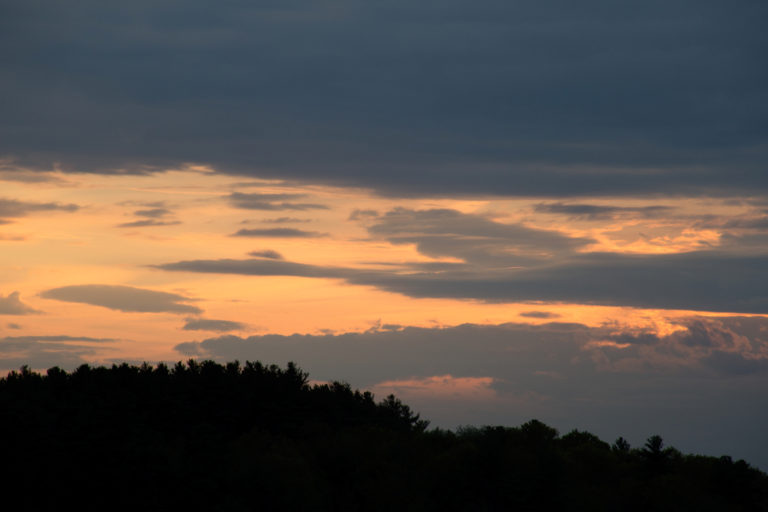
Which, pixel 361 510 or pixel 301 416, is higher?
pixel 301 416

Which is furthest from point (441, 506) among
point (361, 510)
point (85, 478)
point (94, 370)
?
point (94, 370)

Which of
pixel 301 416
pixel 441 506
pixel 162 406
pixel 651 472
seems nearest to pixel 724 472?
pixel 651 472

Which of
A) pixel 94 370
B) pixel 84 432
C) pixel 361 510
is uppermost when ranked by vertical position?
pixel 94 370

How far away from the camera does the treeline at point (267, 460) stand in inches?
3716

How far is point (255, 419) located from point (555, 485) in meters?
41.2

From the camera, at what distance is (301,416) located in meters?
128

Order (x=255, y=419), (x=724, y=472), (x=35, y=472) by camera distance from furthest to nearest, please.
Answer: (x=255, y=419)
(x=724, y=472)
(x=35, y=472)

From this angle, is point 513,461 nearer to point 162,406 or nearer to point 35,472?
point 162,406

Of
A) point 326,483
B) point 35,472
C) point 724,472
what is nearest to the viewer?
point 35,472

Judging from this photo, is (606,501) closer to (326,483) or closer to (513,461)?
(513,461)

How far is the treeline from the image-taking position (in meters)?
94.4

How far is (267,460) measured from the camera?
316 ft

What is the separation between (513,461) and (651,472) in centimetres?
2280

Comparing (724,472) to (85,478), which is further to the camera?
(724,472)
